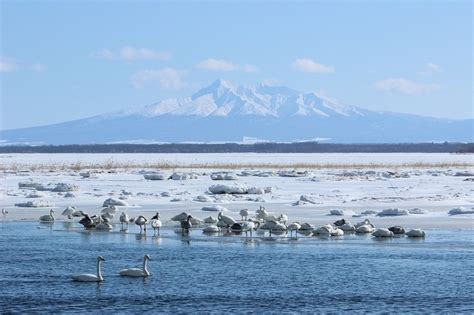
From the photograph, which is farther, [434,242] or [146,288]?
[434,242]

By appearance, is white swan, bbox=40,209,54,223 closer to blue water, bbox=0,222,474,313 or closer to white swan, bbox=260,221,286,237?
blue water, bbox=0,222,474,313

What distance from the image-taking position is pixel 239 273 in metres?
16.6

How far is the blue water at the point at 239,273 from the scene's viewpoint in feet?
45.6

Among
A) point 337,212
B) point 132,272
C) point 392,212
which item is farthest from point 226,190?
point 132,272

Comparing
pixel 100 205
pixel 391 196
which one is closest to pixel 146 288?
pixel 100 205

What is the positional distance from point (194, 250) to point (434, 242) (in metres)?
5.31

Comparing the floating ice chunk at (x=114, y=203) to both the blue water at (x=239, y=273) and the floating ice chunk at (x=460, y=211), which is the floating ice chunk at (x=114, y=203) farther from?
the floating ice chunk at (x=460, y=211)

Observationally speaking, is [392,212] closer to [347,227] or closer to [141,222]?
[347,227]

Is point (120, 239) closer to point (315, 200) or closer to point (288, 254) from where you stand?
point (288, 254)

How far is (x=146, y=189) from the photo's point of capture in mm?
35531

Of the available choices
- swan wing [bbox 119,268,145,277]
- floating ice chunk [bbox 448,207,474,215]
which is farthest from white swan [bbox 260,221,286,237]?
swan wing [bbox 119,268,145,277]

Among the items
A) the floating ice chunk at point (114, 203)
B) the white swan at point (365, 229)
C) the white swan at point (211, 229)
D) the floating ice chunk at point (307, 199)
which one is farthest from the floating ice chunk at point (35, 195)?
the white swan at point (365, 229)

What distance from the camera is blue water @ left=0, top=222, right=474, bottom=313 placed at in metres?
13.9

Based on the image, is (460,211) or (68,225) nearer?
(68,225)
